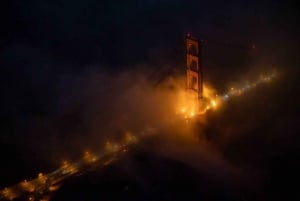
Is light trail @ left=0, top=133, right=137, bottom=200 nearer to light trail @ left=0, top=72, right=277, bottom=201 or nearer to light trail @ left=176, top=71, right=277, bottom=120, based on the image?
light trail @ left=0, top=72, right=277, bottom=201

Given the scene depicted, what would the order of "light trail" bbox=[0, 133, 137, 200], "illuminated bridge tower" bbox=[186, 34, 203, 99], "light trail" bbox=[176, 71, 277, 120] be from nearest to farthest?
"light trail" bbox=[0, 133, 137, 200]
"illuminated bridge tower" bbox=[186, 34, 203, 99]
"light trail" bbox=[176, 71, 277, 120]

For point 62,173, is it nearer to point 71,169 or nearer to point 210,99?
point 71,169

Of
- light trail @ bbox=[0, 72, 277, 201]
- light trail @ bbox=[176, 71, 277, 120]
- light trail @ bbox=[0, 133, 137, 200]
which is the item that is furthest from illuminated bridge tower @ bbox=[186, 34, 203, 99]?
light trail @ bbox=[0, 133, 137, 200]

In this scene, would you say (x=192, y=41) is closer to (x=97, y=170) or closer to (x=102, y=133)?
(x=102, y=133)

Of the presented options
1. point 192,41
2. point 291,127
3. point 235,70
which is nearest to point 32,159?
point 192,41

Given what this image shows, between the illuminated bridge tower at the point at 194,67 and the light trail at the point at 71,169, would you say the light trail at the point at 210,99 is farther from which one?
the illuminated bridge tower at the point at 194,67

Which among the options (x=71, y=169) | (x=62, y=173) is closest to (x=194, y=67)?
Answer: (x=71, y=169)

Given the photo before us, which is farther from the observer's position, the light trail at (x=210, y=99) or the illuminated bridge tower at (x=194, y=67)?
the light trail at (x=210, y=99)

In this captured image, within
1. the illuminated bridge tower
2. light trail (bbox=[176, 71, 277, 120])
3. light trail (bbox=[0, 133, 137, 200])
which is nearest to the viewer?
light trail (bbox=[0, 133, 137, 200])

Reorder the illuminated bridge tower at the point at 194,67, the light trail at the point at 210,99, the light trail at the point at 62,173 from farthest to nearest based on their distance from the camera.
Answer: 1. the light trail at the point at 210,99
2. the illuminated bridge tower at the point at 194,67
3. the light trail at the point at 62,173

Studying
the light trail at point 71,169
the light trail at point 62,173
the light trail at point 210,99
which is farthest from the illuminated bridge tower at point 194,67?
the light trail at point 62,173
